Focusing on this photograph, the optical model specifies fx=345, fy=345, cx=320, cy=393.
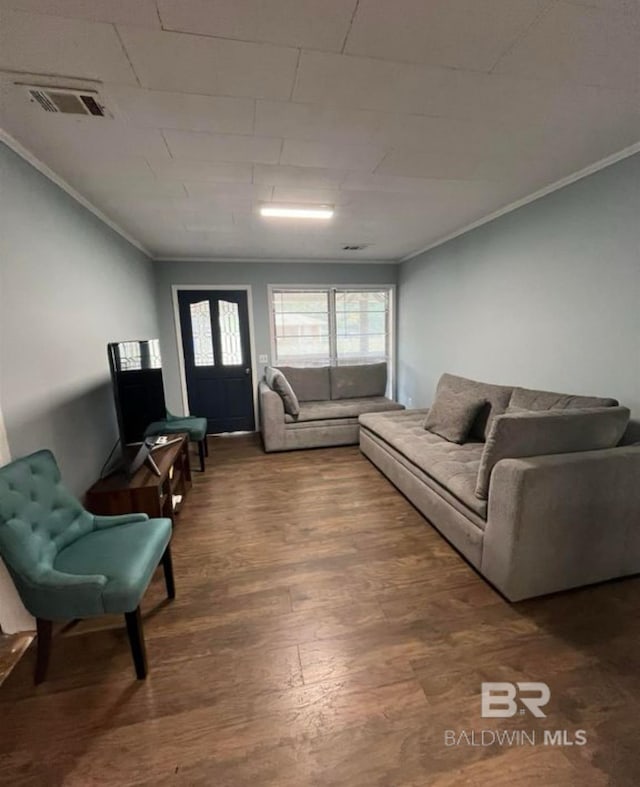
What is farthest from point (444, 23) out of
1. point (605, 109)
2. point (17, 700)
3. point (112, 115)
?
point (17, 700)

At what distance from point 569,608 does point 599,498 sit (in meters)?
0.59

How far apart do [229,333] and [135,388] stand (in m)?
2.66

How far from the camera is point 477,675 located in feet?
4.74

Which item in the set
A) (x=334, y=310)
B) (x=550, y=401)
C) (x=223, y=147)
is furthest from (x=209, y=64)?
(x=334, y=310)

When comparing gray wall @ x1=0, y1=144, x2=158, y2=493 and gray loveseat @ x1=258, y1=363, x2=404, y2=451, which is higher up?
gray wall @ x1=0, y1=144, x2=158, y2=493

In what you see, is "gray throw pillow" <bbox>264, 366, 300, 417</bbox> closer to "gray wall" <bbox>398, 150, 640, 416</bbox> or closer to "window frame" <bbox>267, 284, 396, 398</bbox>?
"window frame" <bbox>267, 284, 396, 398</bbox>

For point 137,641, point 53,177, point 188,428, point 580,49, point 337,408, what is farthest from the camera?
point 337,408

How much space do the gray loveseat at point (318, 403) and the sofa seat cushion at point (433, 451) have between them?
49cm

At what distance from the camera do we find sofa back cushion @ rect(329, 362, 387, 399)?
16.2 feet

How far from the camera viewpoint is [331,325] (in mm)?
5312

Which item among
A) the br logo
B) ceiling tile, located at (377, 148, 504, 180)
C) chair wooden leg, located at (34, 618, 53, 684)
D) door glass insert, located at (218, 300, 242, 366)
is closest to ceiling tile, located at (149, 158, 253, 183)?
ceiling tile, located at (377, 148, 504, 180)

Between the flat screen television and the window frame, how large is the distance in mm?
2449

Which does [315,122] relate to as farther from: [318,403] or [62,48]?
[318,403]

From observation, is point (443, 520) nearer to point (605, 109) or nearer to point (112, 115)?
point (605, 109)
